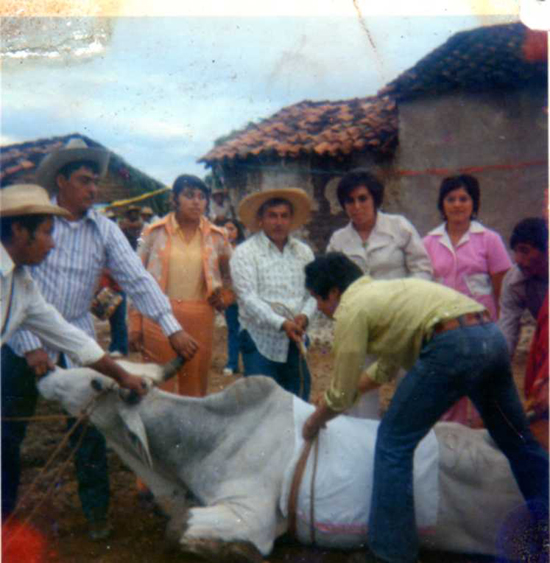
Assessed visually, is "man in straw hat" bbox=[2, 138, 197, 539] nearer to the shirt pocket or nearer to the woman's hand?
the woman's hand

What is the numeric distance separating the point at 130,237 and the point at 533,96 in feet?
6.92

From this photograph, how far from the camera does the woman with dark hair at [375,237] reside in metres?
3.34

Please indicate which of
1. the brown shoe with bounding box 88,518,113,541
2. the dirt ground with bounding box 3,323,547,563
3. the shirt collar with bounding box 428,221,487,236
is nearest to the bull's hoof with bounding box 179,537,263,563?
the dirt ground with bounding box 3,323,547,563

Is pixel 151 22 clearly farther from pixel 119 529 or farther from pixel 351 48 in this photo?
pixel 119 529

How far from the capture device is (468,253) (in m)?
3.39

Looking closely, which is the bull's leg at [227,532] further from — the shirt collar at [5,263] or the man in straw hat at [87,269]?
the shirt collar at [5,263]

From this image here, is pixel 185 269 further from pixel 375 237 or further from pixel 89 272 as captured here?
pixel 375 237

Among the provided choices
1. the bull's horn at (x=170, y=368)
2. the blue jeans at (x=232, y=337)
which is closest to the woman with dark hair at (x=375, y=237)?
the bull's horn at (x=170, y=368)

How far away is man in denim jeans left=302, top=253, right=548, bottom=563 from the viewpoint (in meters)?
2.60

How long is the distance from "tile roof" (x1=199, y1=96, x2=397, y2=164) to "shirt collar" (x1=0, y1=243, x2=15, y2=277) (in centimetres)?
101

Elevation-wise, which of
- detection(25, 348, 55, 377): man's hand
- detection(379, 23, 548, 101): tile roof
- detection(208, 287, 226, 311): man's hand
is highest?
detection(379, 23, 548, 101): tile roof

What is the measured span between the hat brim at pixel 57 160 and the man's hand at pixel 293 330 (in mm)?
1184

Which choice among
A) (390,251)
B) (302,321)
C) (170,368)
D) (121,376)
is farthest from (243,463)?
(390,251)

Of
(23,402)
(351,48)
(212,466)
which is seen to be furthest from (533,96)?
(23,402)
